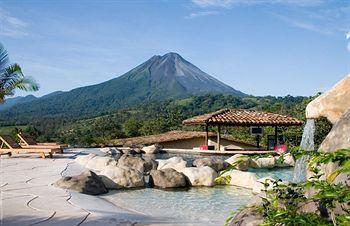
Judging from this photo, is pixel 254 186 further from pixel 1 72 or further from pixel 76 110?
pixel 76 110

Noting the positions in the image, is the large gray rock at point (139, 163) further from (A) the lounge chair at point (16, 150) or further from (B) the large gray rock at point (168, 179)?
A: (A) the lounge chair at point (16, 150)

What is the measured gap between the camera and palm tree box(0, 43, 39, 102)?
12.9 meters

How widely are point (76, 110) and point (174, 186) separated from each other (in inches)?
3866

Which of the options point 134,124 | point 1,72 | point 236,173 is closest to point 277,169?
point 236,173

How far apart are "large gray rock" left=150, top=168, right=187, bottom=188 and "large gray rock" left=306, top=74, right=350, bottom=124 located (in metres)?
5.11

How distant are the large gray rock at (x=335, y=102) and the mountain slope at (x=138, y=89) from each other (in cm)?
9550

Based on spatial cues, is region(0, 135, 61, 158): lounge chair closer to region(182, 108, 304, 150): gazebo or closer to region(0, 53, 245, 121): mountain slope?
region(182, 108, 304, 150): gazebo

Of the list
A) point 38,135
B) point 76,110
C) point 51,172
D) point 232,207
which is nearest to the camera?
point 232,207

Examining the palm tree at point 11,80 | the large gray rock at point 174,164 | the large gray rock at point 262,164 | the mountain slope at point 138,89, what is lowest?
the large gray rock at point 262,164

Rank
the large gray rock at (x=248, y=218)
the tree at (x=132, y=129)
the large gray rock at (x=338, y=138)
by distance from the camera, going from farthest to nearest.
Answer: the tree at (x=132, y=129) < the large gray rock at (x=248, y=218) < the large gray rock at (x=338, y=138)

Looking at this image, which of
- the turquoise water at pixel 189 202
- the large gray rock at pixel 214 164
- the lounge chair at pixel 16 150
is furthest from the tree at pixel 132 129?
the turquoise water at pixel 189 202

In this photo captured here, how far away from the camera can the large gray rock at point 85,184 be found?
6675 millimetres

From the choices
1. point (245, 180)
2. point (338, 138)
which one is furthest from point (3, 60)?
point (338, 138)

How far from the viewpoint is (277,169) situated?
1227 centimetres
